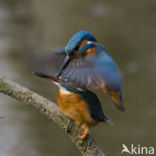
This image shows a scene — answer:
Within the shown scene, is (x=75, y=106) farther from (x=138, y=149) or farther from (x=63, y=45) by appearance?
(x=63, y=45)

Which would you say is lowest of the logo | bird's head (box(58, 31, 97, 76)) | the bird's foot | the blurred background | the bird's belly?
the logo

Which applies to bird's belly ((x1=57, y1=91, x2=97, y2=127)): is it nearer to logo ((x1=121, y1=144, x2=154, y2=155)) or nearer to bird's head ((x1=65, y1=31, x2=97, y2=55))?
bird's head ((x1=65, y1=31, x2=97, y2=55))

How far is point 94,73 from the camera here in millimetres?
2254

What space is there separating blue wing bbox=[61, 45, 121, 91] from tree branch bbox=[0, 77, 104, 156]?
0.56 feet

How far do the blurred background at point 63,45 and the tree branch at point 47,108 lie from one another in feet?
1.34

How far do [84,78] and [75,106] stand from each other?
0.23 metres

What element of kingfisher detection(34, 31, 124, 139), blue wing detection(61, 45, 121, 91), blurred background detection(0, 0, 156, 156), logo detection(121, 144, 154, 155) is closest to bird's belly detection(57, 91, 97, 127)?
kingfisher detection(34, 31, 124, 139)

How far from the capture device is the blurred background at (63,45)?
429 cm

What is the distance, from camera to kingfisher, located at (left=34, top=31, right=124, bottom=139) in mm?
2229

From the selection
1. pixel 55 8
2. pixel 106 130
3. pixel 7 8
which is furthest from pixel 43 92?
pixel 7 8

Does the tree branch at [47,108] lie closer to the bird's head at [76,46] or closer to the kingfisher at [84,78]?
the kingfisher at [84,78]

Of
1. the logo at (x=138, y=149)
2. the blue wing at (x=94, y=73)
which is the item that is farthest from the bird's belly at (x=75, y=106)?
the logo at (x=138, y=149)

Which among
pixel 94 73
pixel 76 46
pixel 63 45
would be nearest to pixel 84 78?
pixel 94 73

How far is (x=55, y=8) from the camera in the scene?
23.7 ft
